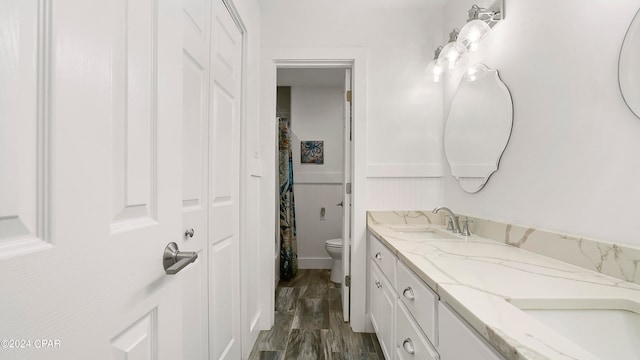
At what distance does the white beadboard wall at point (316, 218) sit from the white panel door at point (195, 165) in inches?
94.4

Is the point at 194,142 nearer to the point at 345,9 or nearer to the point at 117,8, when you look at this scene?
the point at 117,8

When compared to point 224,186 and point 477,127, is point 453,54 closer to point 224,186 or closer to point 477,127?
point 477,127

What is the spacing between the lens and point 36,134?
371mm

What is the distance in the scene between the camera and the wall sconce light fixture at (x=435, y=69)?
1.90 m

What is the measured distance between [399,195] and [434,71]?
34.7 inches

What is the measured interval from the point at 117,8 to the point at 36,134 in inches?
11.5

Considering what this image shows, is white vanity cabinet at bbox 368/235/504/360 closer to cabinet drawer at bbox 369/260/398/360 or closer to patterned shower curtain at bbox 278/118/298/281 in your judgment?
cabinet drawer at bbox 369/260/398/360

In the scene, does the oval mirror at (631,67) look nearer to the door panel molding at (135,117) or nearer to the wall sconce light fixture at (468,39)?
the wall sconce light fixture at (468,39)

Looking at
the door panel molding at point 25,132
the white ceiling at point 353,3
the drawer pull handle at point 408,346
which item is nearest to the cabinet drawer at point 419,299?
the drawer pull handle at point 408,346

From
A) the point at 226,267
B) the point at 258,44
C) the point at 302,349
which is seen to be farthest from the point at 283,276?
the point at 258,44

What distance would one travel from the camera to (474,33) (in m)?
1.55

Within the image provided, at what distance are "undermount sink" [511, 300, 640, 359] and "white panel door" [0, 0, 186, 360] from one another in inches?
33.8

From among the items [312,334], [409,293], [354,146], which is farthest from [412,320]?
[354,146]

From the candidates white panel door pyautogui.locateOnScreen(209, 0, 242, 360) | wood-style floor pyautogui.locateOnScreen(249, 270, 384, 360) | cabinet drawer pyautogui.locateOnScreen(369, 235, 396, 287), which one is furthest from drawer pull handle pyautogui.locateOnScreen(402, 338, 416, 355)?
white panel door pyautogui.locateOnScreen(209, 0, 242, 360)
